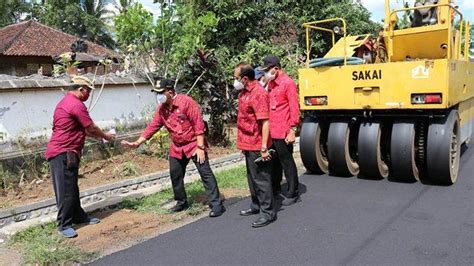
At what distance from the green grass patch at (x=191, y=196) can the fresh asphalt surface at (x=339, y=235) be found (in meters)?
0.47

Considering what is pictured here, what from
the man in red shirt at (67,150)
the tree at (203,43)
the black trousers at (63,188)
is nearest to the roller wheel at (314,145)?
the tree at (203,43)

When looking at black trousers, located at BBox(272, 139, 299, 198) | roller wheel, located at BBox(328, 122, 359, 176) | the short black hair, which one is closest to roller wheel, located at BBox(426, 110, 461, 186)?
roller wheel, located at BBox(328, 122, 359, 176)

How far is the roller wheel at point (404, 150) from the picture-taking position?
6.14 m

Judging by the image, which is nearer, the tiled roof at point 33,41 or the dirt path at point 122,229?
the dirt path at point 122,229

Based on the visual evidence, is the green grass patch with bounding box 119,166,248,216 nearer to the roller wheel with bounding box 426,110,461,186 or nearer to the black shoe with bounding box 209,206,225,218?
the black shoe with bounding box 209,206,225,218

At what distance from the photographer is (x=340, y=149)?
6.66 m

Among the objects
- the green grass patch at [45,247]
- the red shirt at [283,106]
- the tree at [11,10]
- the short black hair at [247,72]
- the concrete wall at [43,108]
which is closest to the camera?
the green grass patch at [45,247]

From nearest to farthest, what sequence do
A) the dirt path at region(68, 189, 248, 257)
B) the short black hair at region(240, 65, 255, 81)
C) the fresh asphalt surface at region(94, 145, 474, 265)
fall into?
the fresh asphalt surface at region(94, 145, 474, 265) < the dirt path at region(68, 189, 248, 257) < the short black hair at region(240, 65, 255, 81)

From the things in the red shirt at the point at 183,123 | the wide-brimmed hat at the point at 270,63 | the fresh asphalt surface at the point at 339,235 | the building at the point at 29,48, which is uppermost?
the building at the point at 29,48

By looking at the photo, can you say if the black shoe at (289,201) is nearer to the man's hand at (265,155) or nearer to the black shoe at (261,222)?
the black shoe at (261,222)

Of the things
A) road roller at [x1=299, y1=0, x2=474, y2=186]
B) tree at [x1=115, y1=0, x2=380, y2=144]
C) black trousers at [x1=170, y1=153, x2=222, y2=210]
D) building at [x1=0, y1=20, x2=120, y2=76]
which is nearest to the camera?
black trousers at [x1=170, y1=153, x2=222, y2=210]

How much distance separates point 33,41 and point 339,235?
22.9m

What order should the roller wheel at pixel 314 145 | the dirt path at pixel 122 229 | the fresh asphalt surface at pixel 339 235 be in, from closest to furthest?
1. the fresh asphalt surface at pixel 339 235
2. the dirt path at pixel 122 229
3. the roller wheel at pixel 314 145

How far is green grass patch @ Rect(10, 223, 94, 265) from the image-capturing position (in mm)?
4125
